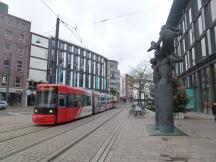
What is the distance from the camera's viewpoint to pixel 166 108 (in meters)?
12.9

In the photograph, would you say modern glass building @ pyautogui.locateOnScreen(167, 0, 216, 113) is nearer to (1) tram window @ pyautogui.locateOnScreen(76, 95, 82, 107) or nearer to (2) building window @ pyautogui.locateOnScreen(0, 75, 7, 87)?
(1) tram window @ pyautogui.locateOnScreen(76, 95, 82, 107)

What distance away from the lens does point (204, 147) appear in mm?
8727

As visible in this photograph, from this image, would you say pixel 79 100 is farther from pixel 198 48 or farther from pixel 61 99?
pixel 198 48

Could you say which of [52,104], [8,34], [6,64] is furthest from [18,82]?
[52,104]

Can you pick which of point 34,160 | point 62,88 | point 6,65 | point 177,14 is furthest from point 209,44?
point 6,65

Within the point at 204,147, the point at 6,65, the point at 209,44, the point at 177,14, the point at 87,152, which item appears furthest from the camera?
the point at 6,65

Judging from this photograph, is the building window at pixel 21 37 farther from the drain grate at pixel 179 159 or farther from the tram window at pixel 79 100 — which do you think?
the drain grate at pixel 179 159

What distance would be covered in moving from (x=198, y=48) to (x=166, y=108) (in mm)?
21109

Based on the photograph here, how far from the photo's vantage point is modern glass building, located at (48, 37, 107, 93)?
7081cm

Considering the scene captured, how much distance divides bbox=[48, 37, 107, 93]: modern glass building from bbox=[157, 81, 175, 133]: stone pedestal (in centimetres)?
5237

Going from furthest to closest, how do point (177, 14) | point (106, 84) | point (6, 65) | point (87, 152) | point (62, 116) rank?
point (106, 84) < point (6, 65) < point (177, 14) < point (62, 116) < point (87, 152)

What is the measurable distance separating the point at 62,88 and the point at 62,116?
190cm

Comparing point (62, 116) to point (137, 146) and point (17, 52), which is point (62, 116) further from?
point (17, 52)

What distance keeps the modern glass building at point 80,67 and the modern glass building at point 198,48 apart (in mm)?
34937
